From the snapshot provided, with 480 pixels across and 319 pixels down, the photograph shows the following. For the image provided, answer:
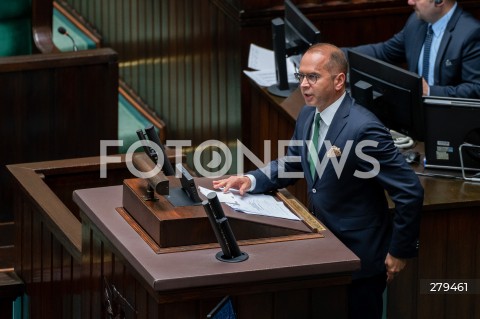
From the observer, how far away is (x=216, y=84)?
278 inches

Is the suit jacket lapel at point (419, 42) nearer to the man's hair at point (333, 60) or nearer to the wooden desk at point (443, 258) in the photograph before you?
the wooden desk at point (443, 258)

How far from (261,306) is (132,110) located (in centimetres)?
442

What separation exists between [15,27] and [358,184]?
314 centimetres

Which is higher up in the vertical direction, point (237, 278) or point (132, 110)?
point (132, 110)

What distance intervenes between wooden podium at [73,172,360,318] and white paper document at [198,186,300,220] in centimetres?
5

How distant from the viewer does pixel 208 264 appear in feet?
11.2

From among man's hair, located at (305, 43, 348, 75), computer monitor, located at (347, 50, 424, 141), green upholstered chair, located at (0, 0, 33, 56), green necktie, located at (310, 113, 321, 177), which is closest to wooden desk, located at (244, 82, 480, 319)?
computer monitor, located at (347, 50, 424, 141)

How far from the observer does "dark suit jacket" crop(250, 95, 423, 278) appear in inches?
158

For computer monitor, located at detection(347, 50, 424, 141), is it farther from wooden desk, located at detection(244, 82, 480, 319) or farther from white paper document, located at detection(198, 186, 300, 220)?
white paper document, located at detection(198, 186, 300, 220)

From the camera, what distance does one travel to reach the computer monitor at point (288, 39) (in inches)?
244

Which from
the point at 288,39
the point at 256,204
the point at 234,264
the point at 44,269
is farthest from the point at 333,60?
the point at 288,39

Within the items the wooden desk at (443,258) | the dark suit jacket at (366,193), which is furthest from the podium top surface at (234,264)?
the wooden desk at (443,258)

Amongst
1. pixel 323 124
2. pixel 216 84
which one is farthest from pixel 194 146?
pixel 323 124

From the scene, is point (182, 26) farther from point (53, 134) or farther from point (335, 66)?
point (335, 66)
